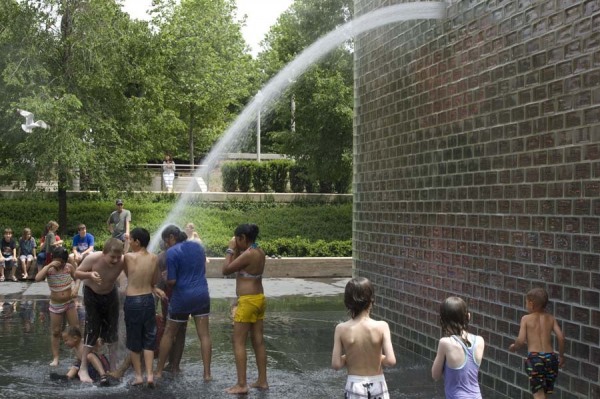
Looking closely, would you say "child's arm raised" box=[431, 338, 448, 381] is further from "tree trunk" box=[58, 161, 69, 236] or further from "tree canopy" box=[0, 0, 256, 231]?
"tree trunk" box=[58, 161, 69, 236]

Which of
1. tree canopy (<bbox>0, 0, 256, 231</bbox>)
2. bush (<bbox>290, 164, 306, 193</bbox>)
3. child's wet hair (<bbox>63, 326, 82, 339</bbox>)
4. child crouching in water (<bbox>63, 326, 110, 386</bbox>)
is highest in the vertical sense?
tree canopy (<bbox>0, 0, 256, 231</bbox>)

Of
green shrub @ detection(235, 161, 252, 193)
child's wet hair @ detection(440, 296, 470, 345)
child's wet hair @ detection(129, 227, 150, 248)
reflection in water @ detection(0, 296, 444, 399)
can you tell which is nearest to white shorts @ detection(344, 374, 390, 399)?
child's wet hair @ detection(440, 296, 470, 345)

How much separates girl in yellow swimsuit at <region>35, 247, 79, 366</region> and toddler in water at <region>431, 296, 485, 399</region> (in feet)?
16.6

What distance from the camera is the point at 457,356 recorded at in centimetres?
531

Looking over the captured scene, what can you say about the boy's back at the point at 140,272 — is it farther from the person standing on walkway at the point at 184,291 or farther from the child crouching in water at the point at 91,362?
the child crouching in water at the point at 91,362

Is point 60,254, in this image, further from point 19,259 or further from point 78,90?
point 78,90

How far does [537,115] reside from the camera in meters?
Answer: 7.73

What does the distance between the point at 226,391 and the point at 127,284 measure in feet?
4.81

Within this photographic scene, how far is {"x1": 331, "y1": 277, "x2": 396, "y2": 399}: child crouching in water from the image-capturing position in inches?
210

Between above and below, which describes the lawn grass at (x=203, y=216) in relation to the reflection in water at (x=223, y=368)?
above

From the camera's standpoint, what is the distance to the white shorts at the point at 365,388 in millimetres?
5289

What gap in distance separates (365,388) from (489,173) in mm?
3918

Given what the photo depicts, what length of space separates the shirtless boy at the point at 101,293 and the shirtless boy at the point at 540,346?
4.10 metres

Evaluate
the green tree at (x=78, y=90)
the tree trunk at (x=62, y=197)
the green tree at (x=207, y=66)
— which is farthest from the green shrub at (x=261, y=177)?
the tree trunk at (x=62, y=197)
